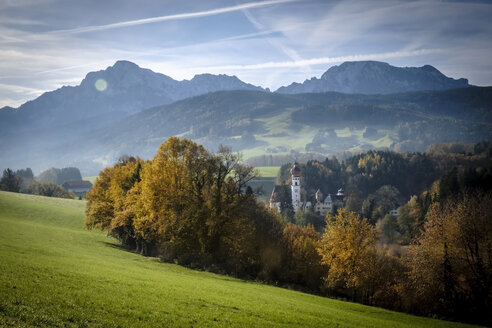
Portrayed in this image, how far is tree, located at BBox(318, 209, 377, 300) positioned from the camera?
4666cm

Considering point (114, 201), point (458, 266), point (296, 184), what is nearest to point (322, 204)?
point (296, 184)

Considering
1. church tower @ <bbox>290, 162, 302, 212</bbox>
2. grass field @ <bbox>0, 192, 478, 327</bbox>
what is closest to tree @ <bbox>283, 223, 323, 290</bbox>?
grass field @ <bbox>0, 192, 478, 327</bbox>

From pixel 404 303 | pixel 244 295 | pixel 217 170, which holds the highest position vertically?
pixel 217 170

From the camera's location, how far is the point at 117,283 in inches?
876

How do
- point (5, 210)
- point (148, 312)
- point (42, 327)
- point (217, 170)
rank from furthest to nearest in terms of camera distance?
point (5, 210) < point (217, 170) < point (148, 312) < point (42, 327)

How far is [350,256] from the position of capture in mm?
47875

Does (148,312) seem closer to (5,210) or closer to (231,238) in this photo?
(231,238)

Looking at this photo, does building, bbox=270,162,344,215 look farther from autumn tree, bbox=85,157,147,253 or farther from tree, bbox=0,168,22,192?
autumn tree, bbox=85,157,147,253

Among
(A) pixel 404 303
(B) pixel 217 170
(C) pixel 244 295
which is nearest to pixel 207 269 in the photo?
(B) pixel 217 170

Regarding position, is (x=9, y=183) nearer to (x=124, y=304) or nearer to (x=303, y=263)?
(x=303, y=263)

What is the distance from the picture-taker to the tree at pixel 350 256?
46.7 metres

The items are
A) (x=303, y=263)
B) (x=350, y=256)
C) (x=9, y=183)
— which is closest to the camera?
(x=350, y=256)

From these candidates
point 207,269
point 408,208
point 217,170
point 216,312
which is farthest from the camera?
point 408,208

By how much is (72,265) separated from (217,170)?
75.5ft
